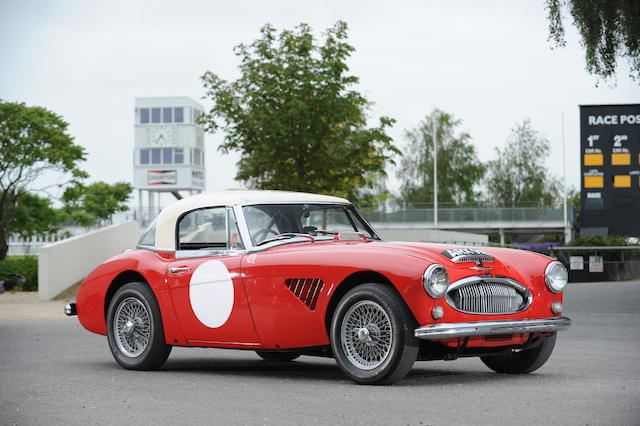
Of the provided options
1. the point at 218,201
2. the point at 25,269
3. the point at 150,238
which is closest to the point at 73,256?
the point at 25,269

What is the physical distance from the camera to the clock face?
332 ft

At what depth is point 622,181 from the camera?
28.8 metres

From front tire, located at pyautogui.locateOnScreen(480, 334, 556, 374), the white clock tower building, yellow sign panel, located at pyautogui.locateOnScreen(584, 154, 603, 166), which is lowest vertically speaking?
front tire, located at pyautogui.locateOnScreen(480, 334, 556, 374)

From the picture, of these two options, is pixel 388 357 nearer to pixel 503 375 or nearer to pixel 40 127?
pixel 503 375

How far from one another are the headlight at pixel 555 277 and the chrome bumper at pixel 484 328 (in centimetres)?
29

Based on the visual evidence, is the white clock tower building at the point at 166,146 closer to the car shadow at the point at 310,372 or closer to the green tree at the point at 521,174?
the green tree at the point at 521,174

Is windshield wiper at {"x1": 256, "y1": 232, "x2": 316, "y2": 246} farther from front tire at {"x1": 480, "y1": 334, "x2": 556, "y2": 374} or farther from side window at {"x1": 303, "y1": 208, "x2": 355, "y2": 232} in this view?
front tire at {"x1": 480, "y1": 334, "x2": 556, "y2": 374}

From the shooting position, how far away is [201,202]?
9.77 metres

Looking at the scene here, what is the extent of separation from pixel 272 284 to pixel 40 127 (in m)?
44.0

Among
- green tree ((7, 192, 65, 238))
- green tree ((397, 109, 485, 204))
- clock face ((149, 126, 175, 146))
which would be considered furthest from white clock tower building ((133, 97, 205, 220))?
green tree ((7, 192, 65, 238))

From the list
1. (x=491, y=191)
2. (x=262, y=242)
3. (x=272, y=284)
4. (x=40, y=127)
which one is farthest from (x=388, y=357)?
(x=491, y=191)

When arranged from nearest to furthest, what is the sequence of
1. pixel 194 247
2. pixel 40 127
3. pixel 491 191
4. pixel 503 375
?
pixel 503 375, pixel 194 247, pixel 40 127, pixel 491 191

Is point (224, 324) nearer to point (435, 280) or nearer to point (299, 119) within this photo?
point (435, 280)

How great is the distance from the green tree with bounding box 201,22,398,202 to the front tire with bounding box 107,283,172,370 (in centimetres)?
1920
